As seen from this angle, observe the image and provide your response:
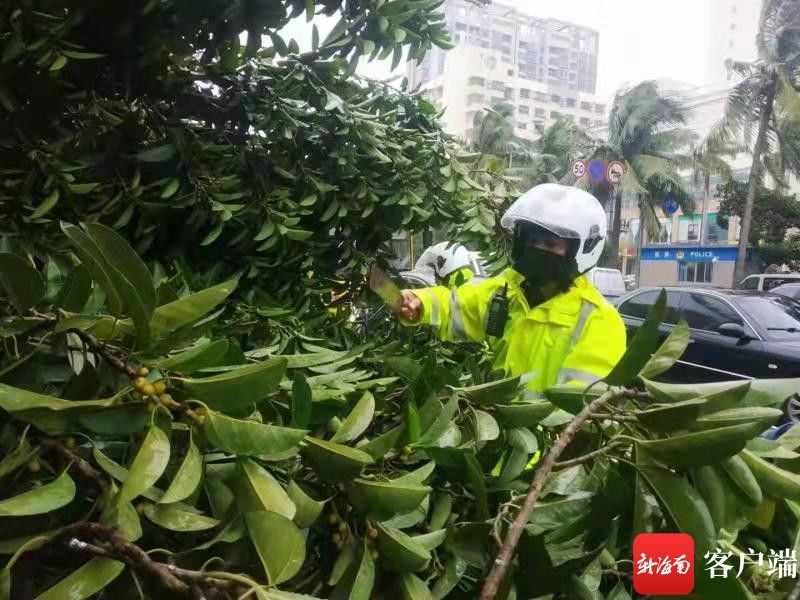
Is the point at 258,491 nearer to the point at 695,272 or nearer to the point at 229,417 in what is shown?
the point at 229,417

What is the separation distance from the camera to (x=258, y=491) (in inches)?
21.8

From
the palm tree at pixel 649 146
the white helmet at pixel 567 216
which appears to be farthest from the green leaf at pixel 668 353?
the palm tree at pixel 649 146

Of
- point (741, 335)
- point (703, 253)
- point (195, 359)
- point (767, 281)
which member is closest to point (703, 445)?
point (195, 359)

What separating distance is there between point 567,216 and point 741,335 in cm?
452

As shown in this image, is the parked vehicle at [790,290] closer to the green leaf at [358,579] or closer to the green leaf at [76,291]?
the green leaf at [358,579]

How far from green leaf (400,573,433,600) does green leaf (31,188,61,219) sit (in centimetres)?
82

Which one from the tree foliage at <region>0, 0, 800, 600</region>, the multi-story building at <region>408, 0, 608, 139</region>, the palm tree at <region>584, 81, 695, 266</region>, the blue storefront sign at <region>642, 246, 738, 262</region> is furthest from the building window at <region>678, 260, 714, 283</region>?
the tree foliage at <region>0, 0, 800, 600</region>

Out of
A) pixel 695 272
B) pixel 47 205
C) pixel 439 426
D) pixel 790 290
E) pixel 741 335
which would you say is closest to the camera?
pixel 439 426

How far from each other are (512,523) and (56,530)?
41 cm

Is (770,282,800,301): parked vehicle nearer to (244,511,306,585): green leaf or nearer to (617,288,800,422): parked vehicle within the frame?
(617,288,800,422): parked vehicle

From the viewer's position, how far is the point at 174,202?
3.99ft

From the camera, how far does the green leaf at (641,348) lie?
0.69 m

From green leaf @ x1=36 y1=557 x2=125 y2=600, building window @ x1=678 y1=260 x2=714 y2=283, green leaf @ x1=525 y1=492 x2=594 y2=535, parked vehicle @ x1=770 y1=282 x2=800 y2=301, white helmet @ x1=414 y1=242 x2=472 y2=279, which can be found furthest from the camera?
building window @ x1=678 y1=260 x2=714 y2=283

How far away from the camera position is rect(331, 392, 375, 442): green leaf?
0.65 meters
